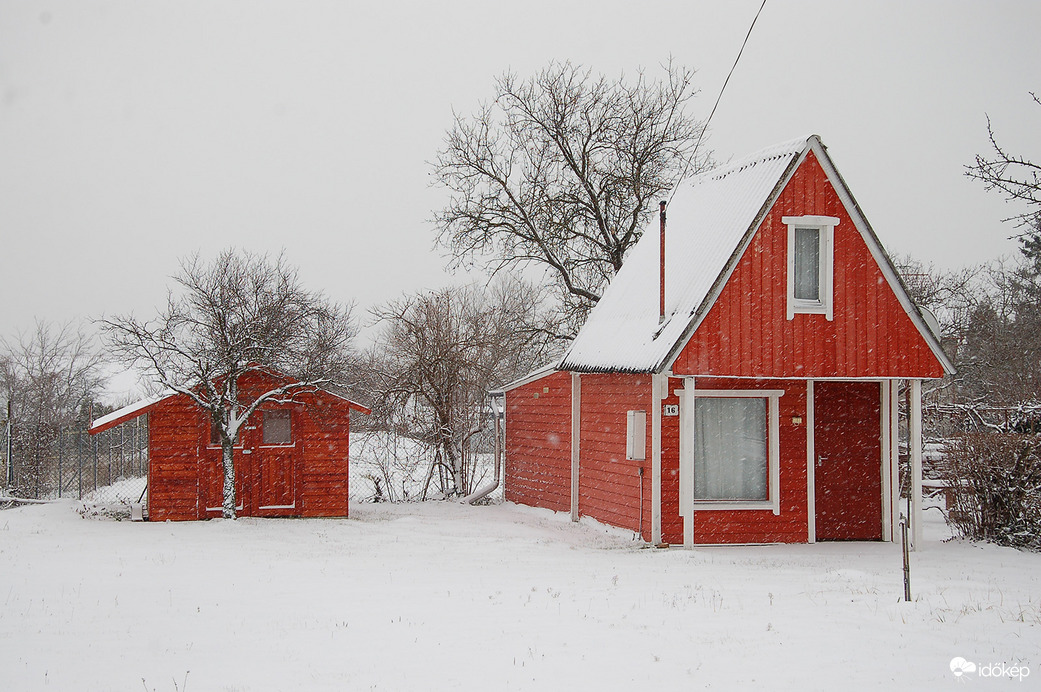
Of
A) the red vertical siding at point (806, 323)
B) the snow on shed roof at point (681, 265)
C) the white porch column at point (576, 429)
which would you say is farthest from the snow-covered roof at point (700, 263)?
the white porch column at point (576, 429)

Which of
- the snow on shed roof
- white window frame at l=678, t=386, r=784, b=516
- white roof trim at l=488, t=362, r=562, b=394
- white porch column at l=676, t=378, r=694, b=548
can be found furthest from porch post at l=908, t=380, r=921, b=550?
white roof trim at l=488, t=362, r=562, b=394

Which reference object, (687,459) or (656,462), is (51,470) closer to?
(656,462)

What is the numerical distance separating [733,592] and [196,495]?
11.0m

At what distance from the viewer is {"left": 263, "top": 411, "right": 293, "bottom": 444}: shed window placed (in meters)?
18.4

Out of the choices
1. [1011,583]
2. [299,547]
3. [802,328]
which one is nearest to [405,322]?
[299,547]

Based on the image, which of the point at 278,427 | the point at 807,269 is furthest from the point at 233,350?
the point at 807,269

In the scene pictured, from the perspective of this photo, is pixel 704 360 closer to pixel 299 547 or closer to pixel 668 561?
pixel 668 561

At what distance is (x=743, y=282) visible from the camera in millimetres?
14133

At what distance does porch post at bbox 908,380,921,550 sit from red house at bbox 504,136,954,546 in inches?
1.3

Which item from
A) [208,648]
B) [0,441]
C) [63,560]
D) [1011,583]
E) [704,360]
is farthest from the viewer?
[0,441]

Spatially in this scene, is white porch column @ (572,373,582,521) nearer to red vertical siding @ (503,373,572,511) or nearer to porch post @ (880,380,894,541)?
red vertical siding @ (503,373,572,511)

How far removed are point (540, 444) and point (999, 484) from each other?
879cm

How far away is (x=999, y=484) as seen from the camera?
14.3 metres

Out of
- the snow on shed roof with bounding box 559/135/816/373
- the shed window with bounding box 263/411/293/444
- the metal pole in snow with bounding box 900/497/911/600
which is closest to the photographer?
the metal pole in snow with bounding box 900/497/911/600
